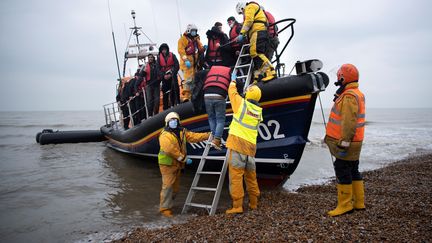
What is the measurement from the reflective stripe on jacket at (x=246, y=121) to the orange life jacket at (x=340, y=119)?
83 cm

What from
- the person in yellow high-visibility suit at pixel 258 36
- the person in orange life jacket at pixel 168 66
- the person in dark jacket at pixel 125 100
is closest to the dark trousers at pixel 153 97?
the person in orange life jacket at pixel 168 66

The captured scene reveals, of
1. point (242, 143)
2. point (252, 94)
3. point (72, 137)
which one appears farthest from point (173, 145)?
point (72, 137)

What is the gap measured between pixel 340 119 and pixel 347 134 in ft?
0.69

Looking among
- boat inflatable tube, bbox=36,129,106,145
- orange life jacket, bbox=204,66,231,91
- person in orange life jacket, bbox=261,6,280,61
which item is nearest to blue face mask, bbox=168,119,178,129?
orange life jacket, bbox=204,66,231,91

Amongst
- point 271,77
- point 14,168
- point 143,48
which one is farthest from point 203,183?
point 143,48

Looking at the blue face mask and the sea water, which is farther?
the blue face mask

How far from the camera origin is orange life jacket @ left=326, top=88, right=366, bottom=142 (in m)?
2.93

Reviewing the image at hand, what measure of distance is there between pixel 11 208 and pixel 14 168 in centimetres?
404

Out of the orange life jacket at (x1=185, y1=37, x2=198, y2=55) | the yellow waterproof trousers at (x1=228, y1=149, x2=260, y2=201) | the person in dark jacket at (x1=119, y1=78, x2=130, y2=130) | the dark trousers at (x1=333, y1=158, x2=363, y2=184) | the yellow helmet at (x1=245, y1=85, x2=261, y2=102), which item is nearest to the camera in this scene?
the dark trousers at (x1=333, y1=158, x2=363, y2=184)

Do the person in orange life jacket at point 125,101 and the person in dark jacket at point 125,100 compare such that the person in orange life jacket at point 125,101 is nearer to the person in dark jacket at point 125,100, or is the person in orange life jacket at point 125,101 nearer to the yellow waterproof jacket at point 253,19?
the person in dark jacket at point 125,100

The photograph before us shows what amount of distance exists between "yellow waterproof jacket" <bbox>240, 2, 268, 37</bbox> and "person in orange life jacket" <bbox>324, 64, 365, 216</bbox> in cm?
151

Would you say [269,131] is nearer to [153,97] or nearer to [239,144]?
[239,144]

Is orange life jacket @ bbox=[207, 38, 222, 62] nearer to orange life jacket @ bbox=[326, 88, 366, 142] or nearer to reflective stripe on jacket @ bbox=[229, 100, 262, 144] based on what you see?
reflective stripe on jacket @ bbox=[229, 100, 262, 144]

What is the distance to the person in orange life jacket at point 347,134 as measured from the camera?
289cm
